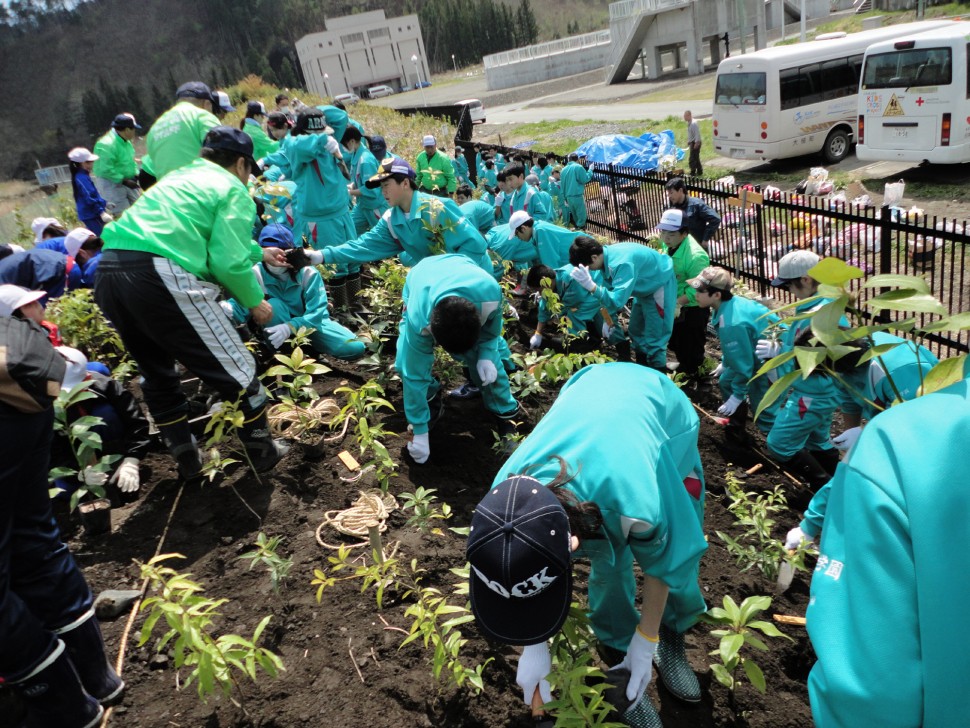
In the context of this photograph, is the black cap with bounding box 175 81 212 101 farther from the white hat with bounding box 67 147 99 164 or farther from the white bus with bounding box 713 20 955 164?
the white bus with bounding box 713 20 955 164

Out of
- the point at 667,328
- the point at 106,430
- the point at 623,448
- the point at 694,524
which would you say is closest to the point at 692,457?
the point at 694,524

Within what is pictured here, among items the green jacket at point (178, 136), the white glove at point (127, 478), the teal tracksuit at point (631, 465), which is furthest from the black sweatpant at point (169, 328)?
the green jacket at point (178, 136)

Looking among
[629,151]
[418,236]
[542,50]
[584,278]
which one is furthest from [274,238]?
[542,50]

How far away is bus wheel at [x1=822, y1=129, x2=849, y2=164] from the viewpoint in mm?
12719

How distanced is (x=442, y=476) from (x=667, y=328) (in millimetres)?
2706

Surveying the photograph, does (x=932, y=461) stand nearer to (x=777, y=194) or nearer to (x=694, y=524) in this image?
(x=694, y=524)

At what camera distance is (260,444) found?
11.1 feet

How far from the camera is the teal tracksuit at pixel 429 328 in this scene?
3463 mm

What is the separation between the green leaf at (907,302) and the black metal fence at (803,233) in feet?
12.6

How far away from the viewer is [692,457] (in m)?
2.25

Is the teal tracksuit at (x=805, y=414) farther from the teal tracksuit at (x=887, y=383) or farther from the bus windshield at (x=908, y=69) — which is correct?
the bus windshield at (x=908, y=69)

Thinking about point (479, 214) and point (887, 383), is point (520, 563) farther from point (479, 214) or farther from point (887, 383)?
point (479, 214)

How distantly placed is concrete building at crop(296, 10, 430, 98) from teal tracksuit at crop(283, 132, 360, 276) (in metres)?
67.4

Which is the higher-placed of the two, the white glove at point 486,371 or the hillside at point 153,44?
the hillside at point 153,44
